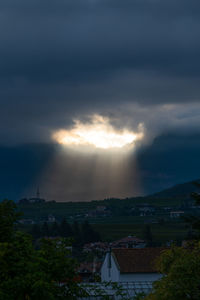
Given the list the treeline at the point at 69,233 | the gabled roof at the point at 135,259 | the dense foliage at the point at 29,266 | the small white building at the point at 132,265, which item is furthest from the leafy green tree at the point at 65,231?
the dense foliage at the point at 29,266

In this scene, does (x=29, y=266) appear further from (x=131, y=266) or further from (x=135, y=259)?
(x=135, y=259)

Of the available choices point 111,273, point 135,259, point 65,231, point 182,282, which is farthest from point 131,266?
point 65,231

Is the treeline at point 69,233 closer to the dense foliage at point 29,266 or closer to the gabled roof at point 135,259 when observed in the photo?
the gabled roof at point 135,259

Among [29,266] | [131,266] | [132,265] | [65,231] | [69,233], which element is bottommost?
[131,266]

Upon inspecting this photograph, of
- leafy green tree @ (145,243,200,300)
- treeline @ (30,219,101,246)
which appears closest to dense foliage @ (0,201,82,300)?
leafy green tree @ (145,243,200,300)

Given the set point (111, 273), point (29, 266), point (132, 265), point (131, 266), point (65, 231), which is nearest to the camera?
point (29, 266)

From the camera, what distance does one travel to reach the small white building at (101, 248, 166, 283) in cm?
5497

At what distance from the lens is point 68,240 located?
2120 cm

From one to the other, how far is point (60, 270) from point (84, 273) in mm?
59053

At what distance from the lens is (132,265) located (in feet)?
184

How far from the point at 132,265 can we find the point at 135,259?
4.50ft

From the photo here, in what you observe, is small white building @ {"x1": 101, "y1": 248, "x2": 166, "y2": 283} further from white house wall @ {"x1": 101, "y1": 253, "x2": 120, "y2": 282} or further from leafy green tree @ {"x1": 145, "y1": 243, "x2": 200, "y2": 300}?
leafy green tree @ {"x1": 145, "y1": 243, "x2": 200, "y2": 300}

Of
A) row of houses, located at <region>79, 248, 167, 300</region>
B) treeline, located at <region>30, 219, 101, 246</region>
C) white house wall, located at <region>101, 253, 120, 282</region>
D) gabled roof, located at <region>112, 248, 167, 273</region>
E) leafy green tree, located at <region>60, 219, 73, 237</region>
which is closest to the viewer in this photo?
row of houses, located at <region>79, 248, 167, 300</region>

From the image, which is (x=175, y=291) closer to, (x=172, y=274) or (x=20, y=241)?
(x=172, y=274)
